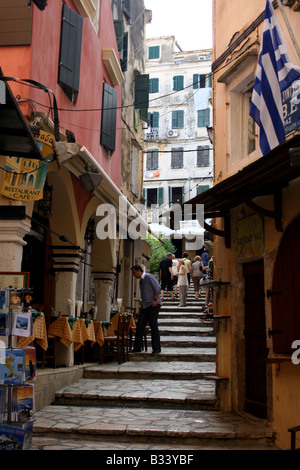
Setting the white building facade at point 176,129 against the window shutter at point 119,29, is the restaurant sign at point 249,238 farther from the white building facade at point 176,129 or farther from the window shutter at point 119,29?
the white building facade at point 176,129

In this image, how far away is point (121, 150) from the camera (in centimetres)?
1697

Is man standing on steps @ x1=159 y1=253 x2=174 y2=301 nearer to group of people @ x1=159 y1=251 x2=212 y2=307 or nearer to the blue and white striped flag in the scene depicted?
group of people @ x1=159 y1=251 x2=212 y2=307

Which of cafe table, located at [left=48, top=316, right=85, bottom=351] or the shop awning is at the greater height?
the shop awning

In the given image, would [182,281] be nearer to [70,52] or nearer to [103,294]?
[103,294]

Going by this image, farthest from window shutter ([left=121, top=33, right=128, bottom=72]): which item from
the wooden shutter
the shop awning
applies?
the shop awning

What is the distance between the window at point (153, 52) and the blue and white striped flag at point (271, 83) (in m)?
36.2

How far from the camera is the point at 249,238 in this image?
25.3ft

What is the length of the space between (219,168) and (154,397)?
12.6ft

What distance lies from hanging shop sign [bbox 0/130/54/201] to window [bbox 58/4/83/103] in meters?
2.61

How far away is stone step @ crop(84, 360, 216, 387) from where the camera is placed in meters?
10.3

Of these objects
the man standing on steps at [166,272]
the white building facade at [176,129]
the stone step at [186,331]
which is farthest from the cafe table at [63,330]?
the white building facade at [176,129]

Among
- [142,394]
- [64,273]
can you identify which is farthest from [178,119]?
[142,394]

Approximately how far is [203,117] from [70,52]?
97.4 feet

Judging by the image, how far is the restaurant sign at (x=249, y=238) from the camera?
7395 mm
